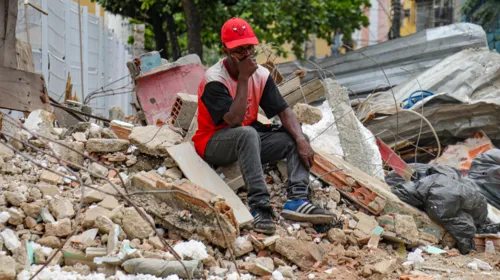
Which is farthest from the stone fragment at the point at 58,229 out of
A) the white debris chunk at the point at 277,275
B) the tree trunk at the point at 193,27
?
the tree trunk at the point at 193,27

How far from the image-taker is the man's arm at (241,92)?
4652mm

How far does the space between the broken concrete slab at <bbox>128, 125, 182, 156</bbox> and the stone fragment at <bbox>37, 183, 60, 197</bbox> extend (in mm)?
791

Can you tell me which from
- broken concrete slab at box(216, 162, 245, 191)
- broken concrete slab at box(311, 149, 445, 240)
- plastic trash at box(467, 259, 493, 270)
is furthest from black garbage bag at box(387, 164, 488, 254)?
broken concrete slab at box(216, 162, 245, 191)

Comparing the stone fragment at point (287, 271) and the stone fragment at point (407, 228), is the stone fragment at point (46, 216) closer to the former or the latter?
the stone fragment at point (287, 271)

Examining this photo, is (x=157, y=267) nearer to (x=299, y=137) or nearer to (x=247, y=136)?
(x=247, y=136)

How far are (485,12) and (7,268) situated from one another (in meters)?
12.2

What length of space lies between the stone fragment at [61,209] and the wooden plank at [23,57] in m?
2.16

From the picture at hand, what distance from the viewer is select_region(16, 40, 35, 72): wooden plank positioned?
612 centimetres

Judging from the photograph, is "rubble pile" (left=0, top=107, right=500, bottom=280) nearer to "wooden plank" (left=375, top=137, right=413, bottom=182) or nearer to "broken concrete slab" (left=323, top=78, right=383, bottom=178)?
"broken concrete slab" (left=323, top=78, right=383, bottom=178)

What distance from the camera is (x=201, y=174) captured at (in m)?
4.92

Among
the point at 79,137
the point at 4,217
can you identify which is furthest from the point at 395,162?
the point at 4,217

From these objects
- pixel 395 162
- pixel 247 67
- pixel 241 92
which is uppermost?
pixel 247 67

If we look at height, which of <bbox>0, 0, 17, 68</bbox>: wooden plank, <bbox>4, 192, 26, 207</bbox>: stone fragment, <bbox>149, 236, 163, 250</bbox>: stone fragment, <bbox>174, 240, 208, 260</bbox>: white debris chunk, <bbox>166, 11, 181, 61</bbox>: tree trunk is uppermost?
<bbox>0, 0, 17, 68</bbox>: wooden plank

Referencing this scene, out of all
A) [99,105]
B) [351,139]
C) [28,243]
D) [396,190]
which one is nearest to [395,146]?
[351,139]
